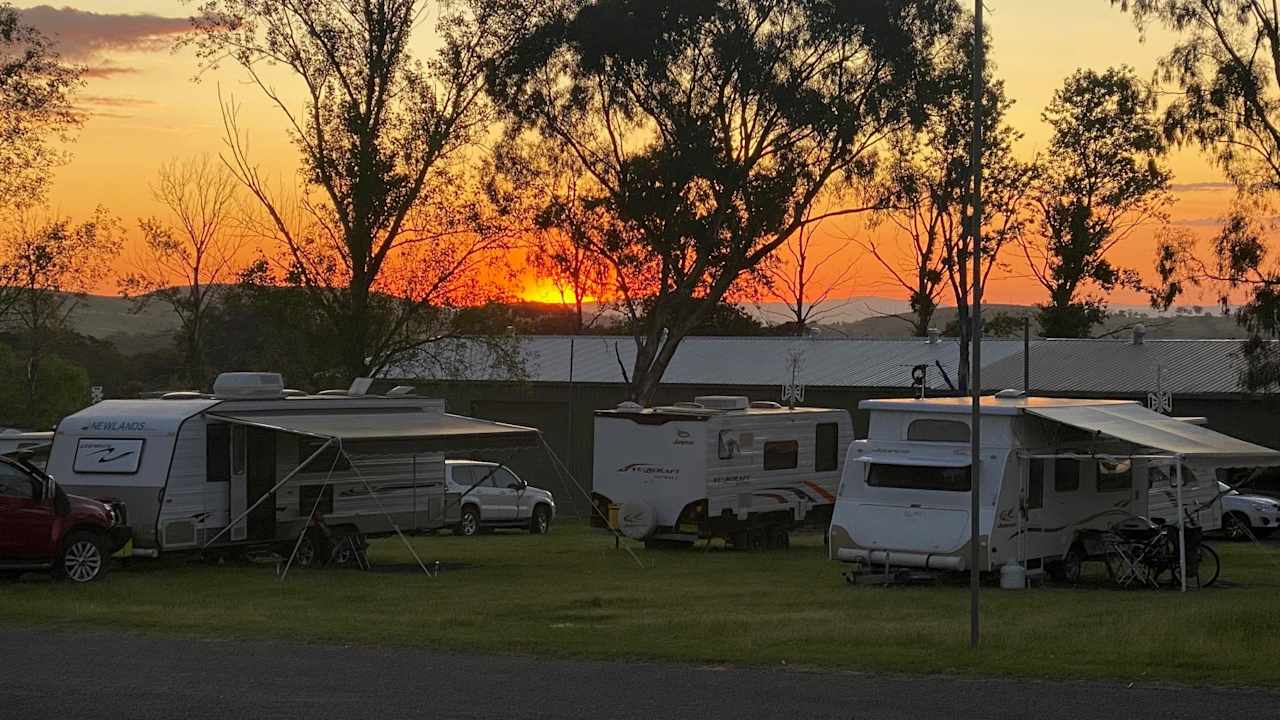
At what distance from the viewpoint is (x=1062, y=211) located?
6159 centimetres

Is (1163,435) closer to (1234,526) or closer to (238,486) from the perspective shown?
(238,486)

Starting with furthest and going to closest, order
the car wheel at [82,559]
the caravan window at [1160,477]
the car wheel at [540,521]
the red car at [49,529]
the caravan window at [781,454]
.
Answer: the car wheel at [540,521], the caravan window at [781,454], the caravan window at [1160,477], the car wheel at [82,559], the red car at [49,529]

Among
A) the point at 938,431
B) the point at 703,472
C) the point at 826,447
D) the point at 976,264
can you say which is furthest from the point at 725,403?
the point at 976,264

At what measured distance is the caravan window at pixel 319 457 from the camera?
25.1 meters

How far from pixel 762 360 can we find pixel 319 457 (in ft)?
101

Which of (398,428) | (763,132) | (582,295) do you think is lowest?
(398,428)

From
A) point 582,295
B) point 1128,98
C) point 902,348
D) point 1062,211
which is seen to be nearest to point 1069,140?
point 1062,211

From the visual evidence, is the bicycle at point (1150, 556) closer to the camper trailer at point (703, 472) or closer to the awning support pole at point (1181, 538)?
the awning support pole at point (1181, 538)

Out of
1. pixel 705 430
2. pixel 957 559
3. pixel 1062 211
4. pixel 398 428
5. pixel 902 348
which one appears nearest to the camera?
pixel 957 559

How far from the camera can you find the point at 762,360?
55.1m

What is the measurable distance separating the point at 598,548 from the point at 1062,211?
119 feet

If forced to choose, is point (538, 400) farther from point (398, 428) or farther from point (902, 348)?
point (398, 428)

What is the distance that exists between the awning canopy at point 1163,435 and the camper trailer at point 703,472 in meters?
7.49

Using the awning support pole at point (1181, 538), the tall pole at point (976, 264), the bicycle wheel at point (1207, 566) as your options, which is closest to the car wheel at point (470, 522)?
the bicycle wheel at point (1207, 566)
